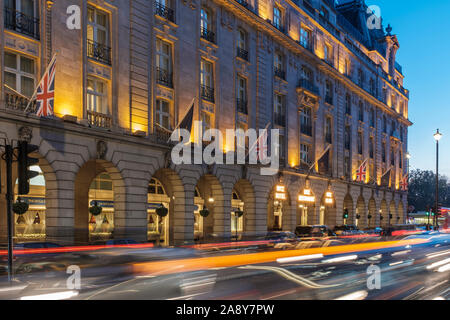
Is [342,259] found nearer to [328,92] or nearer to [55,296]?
[55,296]

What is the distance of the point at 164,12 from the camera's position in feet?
98.0

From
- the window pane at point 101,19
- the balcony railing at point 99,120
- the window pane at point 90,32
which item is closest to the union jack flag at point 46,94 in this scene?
the balcony railing at point 99,120

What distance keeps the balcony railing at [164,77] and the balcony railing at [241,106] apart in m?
7.81

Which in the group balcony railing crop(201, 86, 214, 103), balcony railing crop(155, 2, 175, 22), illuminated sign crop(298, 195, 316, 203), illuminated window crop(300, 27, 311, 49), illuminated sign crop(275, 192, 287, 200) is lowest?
illuminated sign crop(298, 195, 316, 203)

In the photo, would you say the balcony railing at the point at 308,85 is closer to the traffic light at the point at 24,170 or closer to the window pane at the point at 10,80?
the window pane at the point at 10,80

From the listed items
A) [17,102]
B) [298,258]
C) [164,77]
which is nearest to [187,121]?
[164,77]

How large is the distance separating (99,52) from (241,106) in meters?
14.3

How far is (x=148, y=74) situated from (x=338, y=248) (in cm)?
1516

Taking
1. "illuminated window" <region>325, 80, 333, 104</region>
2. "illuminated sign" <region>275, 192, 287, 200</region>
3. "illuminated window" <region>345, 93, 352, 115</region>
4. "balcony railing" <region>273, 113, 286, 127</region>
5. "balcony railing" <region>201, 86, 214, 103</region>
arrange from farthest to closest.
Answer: "illuminated window" <region>345, 93, 352, 115</region> → "illuminated window" <region>325, 80, 333, 104</region> → "balcony railing" <region>273, 113, 286, 127</region> → "illuminated sign" <region>275, 192, 287, 200</region> → "balcony railing" <region>201, 86, 214, 103</region>

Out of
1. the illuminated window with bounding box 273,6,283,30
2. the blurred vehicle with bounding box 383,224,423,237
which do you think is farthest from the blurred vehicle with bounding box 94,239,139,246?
the blurred vehicle with bounding box 383,224,423,237

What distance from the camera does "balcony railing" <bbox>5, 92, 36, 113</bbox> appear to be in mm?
20703

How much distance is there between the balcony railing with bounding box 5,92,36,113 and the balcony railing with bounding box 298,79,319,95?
28.6m

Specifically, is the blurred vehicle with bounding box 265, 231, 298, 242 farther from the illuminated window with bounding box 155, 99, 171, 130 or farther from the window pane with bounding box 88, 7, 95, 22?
the window pane with bounding box 88, 7, 95, 22

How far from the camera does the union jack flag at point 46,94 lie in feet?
64.6
